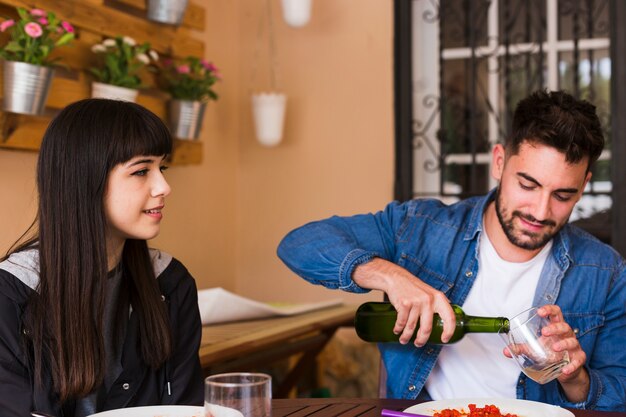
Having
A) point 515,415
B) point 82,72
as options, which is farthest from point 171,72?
point 515,415

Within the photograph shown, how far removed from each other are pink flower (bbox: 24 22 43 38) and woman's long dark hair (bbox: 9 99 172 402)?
2.74 ft

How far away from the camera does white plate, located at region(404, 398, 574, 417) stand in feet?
4.84

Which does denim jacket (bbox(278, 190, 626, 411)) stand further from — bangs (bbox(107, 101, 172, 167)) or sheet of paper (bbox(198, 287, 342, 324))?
sheet of paper (bbox(198, 287, 342, 324))

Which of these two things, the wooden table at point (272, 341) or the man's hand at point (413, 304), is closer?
the man's hand at point (413, 304)

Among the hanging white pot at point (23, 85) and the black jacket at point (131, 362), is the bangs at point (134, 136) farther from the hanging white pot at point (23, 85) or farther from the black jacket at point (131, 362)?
the hanging white pot at point (23, 85)

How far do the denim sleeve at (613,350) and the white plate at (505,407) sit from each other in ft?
1.30

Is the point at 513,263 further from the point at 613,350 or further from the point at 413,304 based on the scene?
the point at 413,304

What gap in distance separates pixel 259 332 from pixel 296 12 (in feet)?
4.86

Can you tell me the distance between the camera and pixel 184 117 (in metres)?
3.30

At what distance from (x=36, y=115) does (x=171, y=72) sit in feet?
2.88

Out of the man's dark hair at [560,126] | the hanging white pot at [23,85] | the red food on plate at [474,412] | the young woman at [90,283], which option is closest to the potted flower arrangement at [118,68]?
the hanging white pot at [23,85]

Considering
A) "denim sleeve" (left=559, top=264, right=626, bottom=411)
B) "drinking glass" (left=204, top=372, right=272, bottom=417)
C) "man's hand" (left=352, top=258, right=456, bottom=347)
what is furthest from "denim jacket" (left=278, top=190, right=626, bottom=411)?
"drinking glass" (left=204, top=372, right=272, bottom=417)

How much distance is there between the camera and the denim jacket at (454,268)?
77.7 inches

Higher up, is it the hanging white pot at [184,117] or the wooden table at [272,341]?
the hanging white pot at [184,117]
